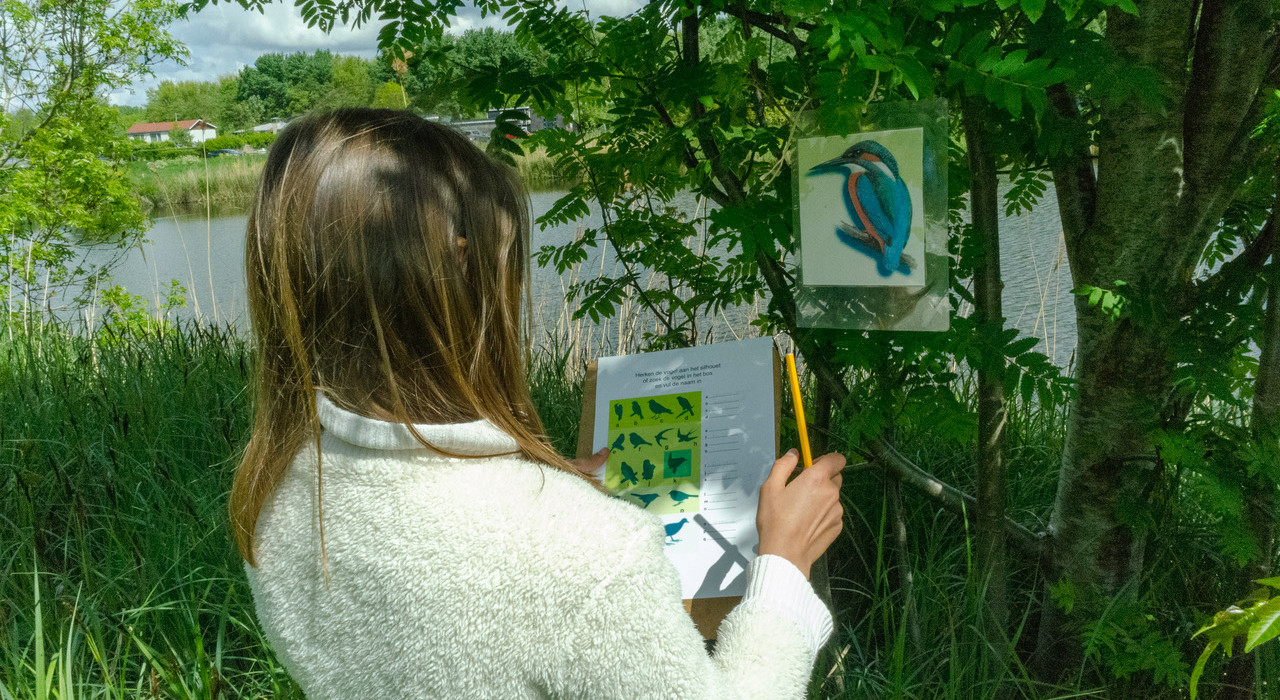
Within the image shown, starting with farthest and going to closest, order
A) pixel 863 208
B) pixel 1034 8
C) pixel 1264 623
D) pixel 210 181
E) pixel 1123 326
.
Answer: pixel 210 181 < pixel 1123 326 < pixel 863 208 < pixel 1034 8 < pixel 1264 623

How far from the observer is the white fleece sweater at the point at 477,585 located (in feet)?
2.93

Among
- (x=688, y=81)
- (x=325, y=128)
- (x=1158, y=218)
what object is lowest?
(x=1158, y=218)

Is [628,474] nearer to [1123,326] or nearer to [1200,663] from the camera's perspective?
[1200,663]

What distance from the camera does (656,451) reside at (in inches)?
61.2

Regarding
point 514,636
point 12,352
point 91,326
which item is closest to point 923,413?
point 514,636

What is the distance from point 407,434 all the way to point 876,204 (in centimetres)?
99

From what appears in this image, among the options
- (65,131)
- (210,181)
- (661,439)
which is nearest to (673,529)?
(661,439)

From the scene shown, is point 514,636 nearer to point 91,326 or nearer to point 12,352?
point 12,352

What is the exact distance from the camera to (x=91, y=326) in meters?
5.90

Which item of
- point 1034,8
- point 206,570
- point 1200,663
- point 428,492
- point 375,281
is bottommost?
point 206,570

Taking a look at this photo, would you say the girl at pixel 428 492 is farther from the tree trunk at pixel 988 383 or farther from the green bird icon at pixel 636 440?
the tree trunk at pixel 988 383

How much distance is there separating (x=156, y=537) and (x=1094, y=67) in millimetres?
2780

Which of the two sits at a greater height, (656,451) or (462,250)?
(462,250)

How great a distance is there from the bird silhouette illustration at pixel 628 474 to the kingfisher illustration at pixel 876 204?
601 mm
